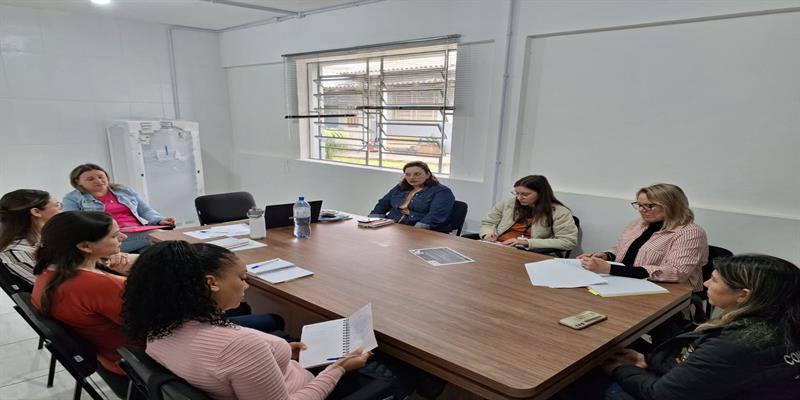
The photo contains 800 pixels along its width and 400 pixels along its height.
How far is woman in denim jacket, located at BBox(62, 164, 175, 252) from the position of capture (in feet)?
10.1

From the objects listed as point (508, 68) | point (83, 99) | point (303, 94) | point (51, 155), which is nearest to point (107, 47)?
point (83, 99)

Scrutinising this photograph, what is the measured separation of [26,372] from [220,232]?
3.98 feet

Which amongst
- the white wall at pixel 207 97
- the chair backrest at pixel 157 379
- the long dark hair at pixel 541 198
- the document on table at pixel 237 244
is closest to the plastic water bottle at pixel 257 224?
the document on table at pixel 237 244

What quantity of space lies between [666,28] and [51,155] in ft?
19.1

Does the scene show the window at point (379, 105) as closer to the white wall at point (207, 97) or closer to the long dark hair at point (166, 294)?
the white wall at point (207, 97)

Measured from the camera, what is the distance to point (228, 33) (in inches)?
219

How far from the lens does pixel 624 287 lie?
181 cm

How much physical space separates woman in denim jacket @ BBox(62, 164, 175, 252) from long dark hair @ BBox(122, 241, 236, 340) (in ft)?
7.19

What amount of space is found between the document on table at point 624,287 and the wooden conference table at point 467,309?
0.13 ft

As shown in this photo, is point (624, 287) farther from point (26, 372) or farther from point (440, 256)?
point (26, 372)

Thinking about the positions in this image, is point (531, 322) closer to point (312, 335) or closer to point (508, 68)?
point (312, 335)

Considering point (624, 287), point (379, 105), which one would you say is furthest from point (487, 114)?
point (624, 287)

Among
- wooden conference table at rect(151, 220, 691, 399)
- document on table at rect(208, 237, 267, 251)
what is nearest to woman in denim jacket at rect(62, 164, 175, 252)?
document on table at rect(208, 237, 267, 251)

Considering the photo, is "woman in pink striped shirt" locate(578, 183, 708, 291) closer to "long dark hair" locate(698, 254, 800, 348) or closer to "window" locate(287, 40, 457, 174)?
"long dark hair" locate(698, 254, 800, 348)
